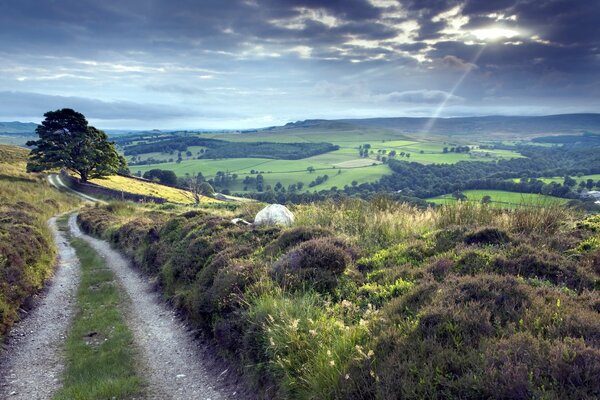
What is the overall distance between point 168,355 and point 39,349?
12.3 ft

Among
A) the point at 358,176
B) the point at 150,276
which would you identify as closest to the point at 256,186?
the point at 358,176

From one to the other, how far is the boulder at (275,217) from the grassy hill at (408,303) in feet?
7.08

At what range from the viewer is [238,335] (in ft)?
26.5

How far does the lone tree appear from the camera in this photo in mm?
59719

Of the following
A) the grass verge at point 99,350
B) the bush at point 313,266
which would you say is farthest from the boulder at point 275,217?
the grass verge at point 99,350

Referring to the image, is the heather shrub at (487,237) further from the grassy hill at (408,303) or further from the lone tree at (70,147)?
the lone tree at (70,147)

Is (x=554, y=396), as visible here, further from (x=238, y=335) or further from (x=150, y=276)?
(x=150, y=276)

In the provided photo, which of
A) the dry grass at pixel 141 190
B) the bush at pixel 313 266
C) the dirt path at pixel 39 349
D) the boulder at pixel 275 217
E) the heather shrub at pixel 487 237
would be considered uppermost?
the heather shrub at pixel 487 237

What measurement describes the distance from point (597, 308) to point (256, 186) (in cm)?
Answer: 11572

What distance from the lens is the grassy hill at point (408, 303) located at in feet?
14.1

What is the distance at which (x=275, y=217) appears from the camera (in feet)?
55.5

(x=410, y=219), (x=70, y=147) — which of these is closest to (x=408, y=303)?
(x=410, y=219)

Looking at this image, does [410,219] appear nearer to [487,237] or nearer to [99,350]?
[487,237]

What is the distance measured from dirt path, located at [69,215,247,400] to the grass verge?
1.13 ft
